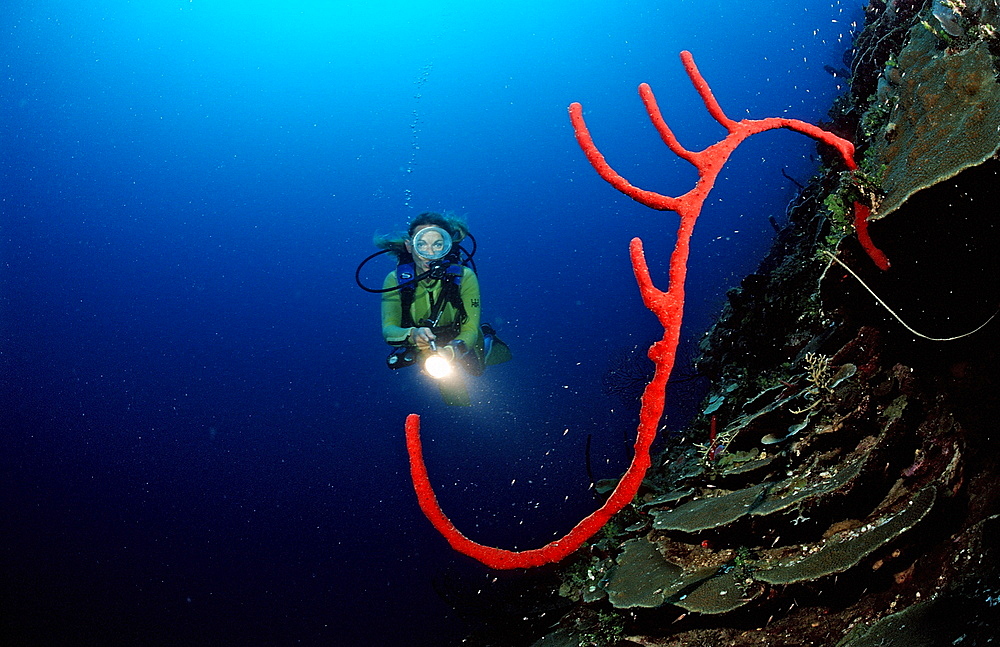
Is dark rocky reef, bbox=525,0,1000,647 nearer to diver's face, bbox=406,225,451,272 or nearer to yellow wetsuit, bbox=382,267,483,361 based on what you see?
yellow wetsuit, bbox=382,267,483,361

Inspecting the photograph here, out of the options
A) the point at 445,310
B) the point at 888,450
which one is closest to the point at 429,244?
the point at 445,310

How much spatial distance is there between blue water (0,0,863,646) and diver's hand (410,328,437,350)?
74.3ft

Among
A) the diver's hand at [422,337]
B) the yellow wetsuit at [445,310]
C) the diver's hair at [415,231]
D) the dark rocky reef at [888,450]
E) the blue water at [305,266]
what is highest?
the blue water at [305,266]

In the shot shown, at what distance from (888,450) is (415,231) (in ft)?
18.4

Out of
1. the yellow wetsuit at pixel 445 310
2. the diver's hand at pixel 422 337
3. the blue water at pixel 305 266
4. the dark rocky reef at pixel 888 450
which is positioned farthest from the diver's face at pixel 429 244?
the blue water at pixel 305 266

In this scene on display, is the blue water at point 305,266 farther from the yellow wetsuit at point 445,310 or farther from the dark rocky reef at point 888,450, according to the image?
the dark rocky reef at point 888,450

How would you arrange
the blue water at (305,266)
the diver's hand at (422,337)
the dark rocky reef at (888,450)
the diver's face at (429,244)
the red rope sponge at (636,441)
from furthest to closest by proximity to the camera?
the blue water at (305,266) → the diver's face at (429,244) → the diver's hand at (422,337) → the dark rocky reef at (888,450) → the red rope sponge at (636,441)

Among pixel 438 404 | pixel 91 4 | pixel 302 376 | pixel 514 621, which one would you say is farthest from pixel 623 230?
pixel 514 621

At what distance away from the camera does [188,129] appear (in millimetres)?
72938

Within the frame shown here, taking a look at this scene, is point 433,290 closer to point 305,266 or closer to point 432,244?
point 432,244

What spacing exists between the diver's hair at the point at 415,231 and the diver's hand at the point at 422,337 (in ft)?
5.18

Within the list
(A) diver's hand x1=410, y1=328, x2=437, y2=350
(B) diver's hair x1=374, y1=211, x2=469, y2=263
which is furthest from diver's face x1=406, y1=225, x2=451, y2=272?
(A) diver's hand x1=410, y1=328, x2=437, y2=350

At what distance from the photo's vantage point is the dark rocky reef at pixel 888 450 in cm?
189

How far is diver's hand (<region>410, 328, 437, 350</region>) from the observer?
555 centimetres
